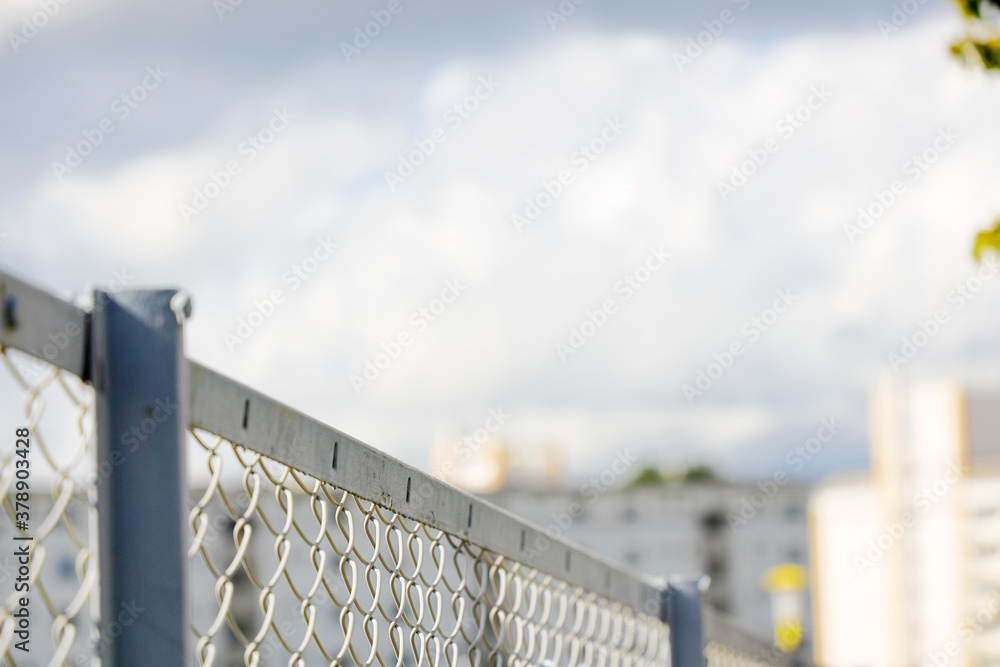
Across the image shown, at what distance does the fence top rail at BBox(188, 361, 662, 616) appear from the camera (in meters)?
1.15

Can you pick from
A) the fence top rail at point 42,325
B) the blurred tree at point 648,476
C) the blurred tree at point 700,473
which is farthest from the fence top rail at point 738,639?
the blurred tree at point 648,476

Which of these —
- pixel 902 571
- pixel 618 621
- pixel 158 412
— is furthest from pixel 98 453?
pixel 902 571

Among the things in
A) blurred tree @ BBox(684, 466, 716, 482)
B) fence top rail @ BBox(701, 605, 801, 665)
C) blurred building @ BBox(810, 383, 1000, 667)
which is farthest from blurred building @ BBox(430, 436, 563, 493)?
fence top rail @ BBox(701, 605, 801, 665)

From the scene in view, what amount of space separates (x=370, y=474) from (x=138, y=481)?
18.9 inches

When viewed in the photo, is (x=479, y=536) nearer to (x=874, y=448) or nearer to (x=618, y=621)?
(x=618, y=621)

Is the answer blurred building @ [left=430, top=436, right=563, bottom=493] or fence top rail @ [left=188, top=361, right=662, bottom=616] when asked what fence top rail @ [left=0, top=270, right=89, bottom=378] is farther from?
blurred building @ [left=430, top=436, right=563, bottom=493]

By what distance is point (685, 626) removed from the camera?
2801mm

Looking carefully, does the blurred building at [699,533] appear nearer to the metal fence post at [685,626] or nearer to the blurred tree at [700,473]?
the blurred tree at [700,473]

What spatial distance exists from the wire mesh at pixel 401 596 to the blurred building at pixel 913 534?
1068 inches

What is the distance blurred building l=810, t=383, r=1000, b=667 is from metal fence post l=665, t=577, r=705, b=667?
2647cm

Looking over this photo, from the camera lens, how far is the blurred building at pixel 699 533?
51.2m

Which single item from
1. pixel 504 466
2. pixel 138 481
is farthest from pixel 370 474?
pixel 504 466

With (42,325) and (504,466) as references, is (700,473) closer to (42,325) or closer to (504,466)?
(504,466)

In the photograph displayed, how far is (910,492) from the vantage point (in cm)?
3409
